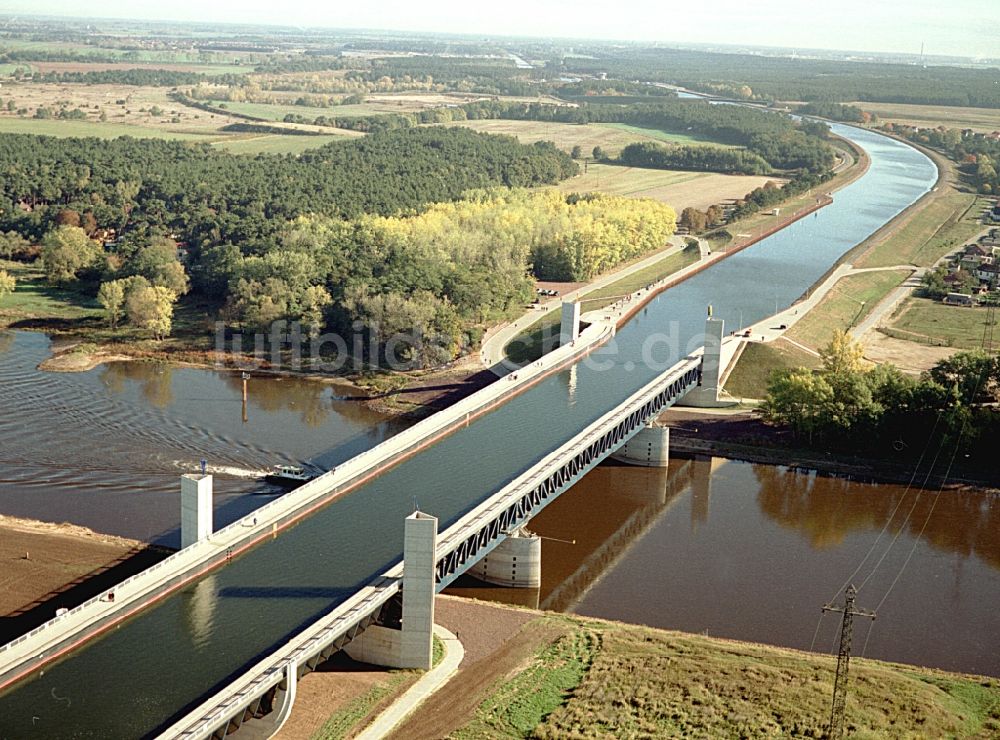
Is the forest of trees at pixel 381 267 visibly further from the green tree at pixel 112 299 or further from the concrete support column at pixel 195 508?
the concrete support column at pixel 195 508

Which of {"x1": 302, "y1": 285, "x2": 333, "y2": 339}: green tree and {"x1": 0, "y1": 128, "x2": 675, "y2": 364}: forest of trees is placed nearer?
{"x1": 302, "y1": 285, "x2": 333, "y2": 339}: green tree

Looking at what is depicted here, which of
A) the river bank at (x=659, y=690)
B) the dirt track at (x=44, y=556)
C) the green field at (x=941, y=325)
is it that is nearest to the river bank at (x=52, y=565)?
the dirt track at (x=44, y=556)

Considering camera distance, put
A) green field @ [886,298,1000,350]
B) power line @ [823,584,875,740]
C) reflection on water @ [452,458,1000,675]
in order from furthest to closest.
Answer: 1. green field @ [886,298,1000,350]
2. reflection on water @ [452,458,1000,675]
3. power line @ [823,584,875,740]

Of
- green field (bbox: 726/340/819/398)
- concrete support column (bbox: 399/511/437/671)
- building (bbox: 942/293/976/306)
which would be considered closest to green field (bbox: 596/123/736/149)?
building (bbox: 942/293/976/306)

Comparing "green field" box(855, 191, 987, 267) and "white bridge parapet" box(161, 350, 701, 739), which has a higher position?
"green field" box(855, 191, 987, 267)

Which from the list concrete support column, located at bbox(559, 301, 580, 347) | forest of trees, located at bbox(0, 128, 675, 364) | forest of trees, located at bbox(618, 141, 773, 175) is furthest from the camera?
forest of trees, located at bbox(618, 141, 773, 175)

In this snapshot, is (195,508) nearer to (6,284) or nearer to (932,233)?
(6,284)

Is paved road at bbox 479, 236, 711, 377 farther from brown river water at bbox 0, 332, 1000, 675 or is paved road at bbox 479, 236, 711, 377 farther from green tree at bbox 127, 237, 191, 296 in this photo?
green tree at bbox 127, 237, 191, 296
